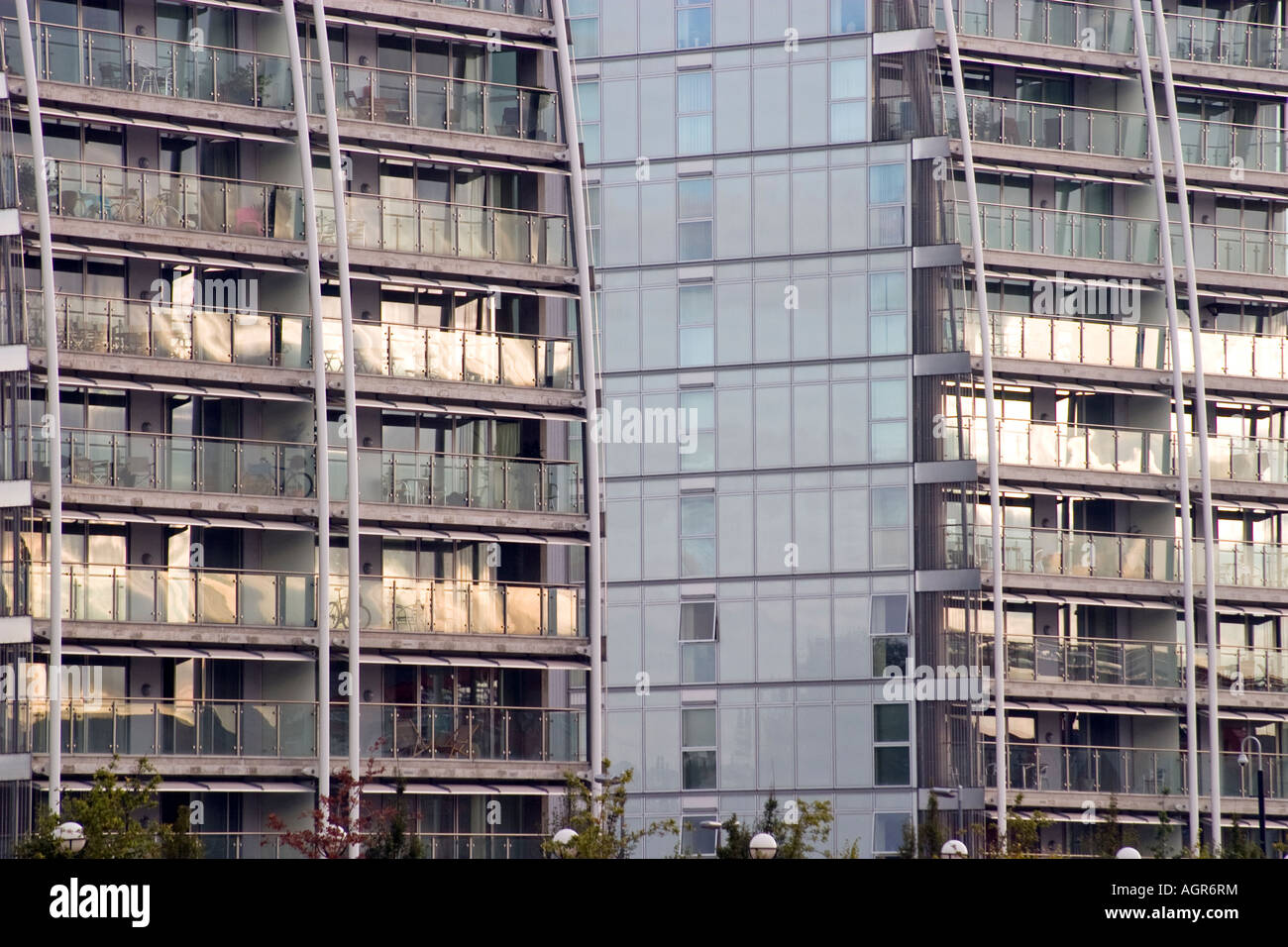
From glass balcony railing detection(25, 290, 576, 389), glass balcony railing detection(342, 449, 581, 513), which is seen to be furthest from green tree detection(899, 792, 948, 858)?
Answer: glass balcony railing detection(25, 290, 576, 389)

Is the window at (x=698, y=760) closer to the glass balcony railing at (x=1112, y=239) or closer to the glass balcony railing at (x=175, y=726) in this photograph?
the glass balcony railing at (x=1112, y=239)

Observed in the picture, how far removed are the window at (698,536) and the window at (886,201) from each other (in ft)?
24.4

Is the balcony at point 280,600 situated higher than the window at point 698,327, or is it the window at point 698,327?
the window at point 698,327

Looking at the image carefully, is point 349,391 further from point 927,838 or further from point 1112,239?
point 1112,239

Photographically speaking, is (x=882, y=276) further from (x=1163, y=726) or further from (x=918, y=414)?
(x=1163, y=726)

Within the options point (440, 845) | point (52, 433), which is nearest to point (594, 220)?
point (440, 845)

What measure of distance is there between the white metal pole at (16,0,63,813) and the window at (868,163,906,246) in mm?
21862

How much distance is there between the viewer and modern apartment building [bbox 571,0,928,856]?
60500 millimetres

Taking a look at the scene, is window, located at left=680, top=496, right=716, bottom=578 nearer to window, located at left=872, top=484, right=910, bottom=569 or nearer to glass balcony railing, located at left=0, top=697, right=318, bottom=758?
window, located at left=872, top=484, right=910, bottom=569

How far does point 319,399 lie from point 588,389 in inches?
239

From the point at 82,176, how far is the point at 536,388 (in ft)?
32.3

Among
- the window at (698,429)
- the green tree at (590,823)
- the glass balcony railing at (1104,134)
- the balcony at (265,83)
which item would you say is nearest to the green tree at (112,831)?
the green tree at (590,823)

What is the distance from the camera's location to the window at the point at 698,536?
2448 inches
